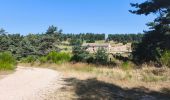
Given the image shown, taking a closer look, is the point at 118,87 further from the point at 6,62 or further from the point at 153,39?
the point at 153,39

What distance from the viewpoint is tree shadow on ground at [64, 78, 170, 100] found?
13.0 meters

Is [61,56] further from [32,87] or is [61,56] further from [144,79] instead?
[32,87]

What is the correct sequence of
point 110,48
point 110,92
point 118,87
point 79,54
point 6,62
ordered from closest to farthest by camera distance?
point 110,92
point 118,87
point 6,62
point 79,54
point 110,48

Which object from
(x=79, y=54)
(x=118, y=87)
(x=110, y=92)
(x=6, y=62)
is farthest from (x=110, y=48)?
(x=110, y=92)

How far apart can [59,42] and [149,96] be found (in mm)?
53881

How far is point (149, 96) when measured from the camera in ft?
46.2

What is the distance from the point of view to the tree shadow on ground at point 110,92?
13.0m

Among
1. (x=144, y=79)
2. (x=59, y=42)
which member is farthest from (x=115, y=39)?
(x=144, y=79)

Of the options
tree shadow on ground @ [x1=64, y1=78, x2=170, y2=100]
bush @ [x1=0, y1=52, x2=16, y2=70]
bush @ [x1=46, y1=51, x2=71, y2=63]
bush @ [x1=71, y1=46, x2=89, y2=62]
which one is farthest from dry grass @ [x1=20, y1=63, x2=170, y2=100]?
bush @ [x1=71, y1=46, x2=89, y2=62]

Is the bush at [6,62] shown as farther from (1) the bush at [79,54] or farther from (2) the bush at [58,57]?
(1) the bush at [79,54]

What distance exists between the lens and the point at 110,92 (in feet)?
46.4

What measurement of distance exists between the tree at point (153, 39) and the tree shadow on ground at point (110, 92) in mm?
17454

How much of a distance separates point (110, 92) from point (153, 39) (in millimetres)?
26637

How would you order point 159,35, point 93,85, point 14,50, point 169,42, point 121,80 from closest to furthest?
1. point 93,85
2. point 121,80
3. point 169,42
4. point 159,35
5. point 14,50
